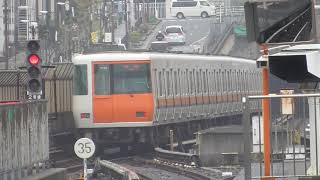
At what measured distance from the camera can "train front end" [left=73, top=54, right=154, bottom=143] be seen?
29.0 metres

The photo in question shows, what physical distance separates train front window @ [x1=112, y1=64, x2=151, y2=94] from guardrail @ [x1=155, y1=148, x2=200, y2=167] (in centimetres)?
217

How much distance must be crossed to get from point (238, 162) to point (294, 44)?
568 inches

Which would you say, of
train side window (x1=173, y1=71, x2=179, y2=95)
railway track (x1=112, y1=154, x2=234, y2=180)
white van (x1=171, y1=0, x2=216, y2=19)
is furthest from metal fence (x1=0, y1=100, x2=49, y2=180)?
white van (x1=171, y1=0, x2=216, y2=19)

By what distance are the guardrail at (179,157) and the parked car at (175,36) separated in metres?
48.5

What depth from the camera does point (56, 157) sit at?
27.8m

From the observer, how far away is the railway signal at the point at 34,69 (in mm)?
17375

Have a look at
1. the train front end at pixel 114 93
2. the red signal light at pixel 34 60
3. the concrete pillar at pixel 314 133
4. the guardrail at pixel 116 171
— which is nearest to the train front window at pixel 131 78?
the train front end at pixel 114 93

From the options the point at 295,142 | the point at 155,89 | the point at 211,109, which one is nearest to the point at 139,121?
the point at 155,89

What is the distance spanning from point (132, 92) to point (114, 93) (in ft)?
1.75

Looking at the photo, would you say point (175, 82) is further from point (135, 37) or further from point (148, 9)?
point (148, 9)

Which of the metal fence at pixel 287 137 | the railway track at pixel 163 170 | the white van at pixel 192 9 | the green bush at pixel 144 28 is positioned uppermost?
the white van at pixel 192 9

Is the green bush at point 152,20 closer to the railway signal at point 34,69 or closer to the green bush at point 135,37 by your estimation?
the green bush at point 135,37

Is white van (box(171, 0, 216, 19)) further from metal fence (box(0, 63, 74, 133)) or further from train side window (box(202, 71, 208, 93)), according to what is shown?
metal fence (box(0, 63, 74, 133))

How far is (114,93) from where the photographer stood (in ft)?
95.2
